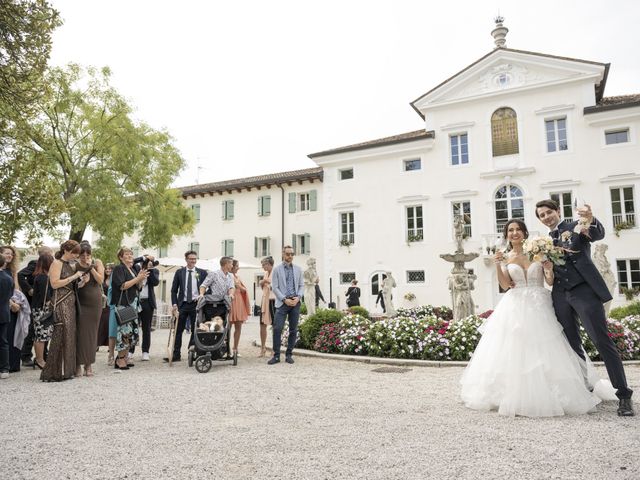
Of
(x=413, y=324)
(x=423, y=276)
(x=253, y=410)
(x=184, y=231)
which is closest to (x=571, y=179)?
(x=423, y=276)

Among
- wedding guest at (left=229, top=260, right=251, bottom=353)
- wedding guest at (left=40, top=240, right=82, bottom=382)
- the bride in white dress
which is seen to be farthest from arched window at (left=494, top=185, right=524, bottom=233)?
wedding guest at (left=40, top=240, right=82, bottom=382)

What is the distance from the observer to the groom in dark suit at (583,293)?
4.65 metres

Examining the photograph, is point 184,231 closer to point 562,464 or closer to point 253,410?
point 253,410

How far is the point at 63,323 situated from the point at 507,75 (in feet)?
79.6

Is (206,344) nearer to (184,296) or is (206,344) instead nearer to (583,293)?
(184,296)

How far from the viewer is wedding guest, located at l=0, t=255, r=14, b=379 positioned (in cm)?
722

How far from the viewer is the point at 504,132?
951 inches

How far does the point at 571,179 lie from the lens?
22531mm

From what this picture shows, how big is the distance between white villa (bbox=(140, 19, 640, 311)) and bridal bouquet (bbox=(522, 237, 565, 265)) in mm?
19179

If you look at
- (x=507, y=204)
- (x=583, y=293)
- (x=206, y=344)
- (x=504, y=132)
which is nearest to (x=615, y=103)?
(x=504, y=132)

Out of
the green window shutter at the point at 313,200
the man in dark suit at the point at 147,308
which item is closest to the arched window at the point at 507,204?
the green window shutter at the point at 313,200

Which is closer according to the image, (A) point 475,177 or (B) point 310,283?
(B) point 310,283

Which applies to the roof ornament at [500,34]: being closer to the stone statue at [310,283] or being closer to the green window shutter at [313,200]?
the green window shutter at [313,200]

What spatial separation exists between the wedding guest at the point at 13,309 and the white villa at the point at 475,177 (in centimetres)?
1968
